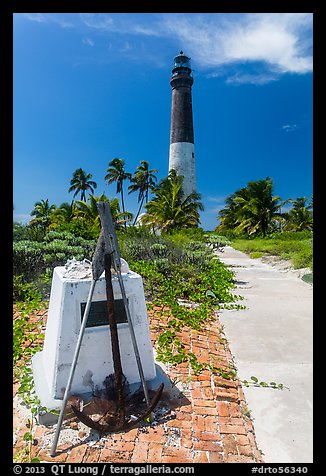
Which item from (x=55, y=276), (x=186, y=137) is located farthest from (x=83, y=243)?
(x=186, y=137)

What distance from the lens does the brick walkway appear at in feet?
8.96

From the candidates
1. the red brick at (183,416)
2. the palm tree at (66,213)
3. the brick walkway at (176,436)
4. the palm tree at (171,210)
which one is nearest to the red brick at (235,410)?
the brick walkway at (176,436)

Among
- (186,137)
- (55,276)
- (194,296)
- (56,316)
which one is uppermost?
Answer: (186,137)

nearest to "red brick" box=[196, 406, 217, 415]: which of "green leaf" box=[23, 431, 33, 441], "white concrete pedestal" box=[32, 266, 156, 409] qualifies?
"white concrete pedestal" box=[32, 266, 156, 409]

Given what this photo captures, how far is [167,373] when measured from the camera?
13.6 feet

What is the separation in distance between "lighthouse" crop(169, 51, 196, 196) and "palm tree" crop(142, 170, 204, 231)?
4841 mm

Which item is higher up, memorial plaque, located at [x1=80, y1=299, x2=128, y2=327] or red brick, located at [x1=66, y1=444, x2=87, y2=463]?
memorial plaque, located at [x1=80, y1=299, x2=128, y2=327]

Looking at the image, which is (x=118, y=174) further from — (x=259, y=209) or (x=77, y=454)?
(x=77, y=454)

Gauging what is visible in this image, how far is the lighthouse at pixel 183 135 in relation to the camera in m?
30.3

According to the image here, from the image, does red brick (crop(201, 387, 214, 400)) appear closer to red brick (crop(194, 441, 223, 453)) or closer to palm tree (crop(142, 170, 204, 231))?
red brick (crop(194, 441, 223, 453))

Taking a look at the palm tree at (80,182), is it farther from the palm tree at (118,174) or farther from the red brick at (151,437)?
the red brick at (151,437)

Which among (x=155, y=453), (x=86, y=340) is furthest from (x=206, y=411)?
(x=86, y=340)
